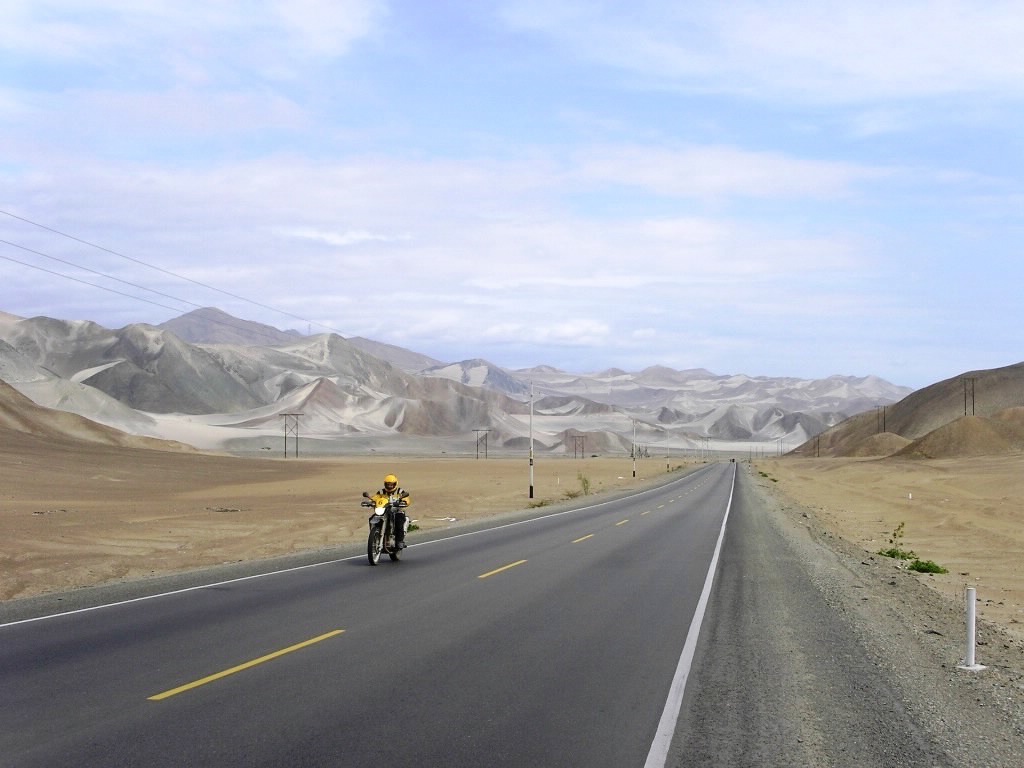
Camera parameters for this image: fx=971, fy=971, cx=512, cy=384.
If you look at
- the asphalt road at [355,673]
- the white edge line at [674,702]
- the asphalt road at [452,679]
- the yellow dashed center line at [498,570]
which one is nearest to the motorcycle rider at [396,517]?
the yellow dashed center line at [498,570]

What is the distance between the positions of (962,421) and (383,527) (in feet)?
431

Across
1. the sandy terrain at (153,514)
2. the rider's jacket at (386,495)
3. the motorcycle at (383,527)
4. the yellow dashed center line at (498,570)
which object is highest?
the rider's jacket at (386,495)

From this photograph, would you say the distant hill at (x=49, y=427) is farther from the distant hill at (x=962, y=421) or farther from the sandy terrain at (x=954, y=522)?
the distant hill at (x=962, y=421)

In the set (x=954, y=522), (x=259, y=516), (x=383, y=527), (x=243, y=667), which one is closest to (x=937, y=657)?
(x=243, y=667)

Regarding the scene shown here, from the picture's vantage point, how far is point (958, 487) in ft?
238

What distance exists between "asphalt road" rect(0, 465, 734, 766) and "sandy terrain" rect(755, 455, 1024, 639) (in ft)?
23.8

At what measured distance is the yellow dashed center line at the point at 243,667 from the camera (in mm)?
8875

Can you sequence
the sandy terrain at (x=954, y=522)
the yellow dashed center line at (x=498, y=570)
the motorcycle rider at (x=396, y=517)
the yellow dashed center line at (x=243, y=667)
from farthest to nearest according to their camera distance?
the sandy terrain at (x=954, y=522) < the motorcycle rider at (x=396, y=517) < the yellow dashed center line at (x=498, y=570) < the yellow dashed center line at (x=243, y=667)

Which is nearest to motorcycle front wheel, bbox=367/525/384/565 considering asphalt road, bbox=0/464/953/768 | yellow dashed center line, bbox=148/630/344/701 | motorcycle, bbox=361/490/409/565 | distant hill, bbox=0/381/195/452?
motorcycle, bbox=361/490/409/565

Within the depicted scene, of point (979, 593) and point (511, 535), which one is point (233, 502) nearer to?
point (511, 535)

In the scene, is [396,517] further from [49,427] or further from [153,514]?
[49,427]

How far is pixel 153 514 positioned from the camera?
1587 inches

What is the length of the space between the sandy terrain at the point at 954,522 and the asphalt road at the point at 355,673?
725 cm

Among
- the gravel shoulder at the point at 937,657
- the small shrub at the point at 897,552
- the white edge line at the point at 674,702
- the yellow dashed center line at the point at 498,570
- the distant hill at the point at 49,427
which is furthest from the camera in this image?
the distant hill at the point at 49,427
